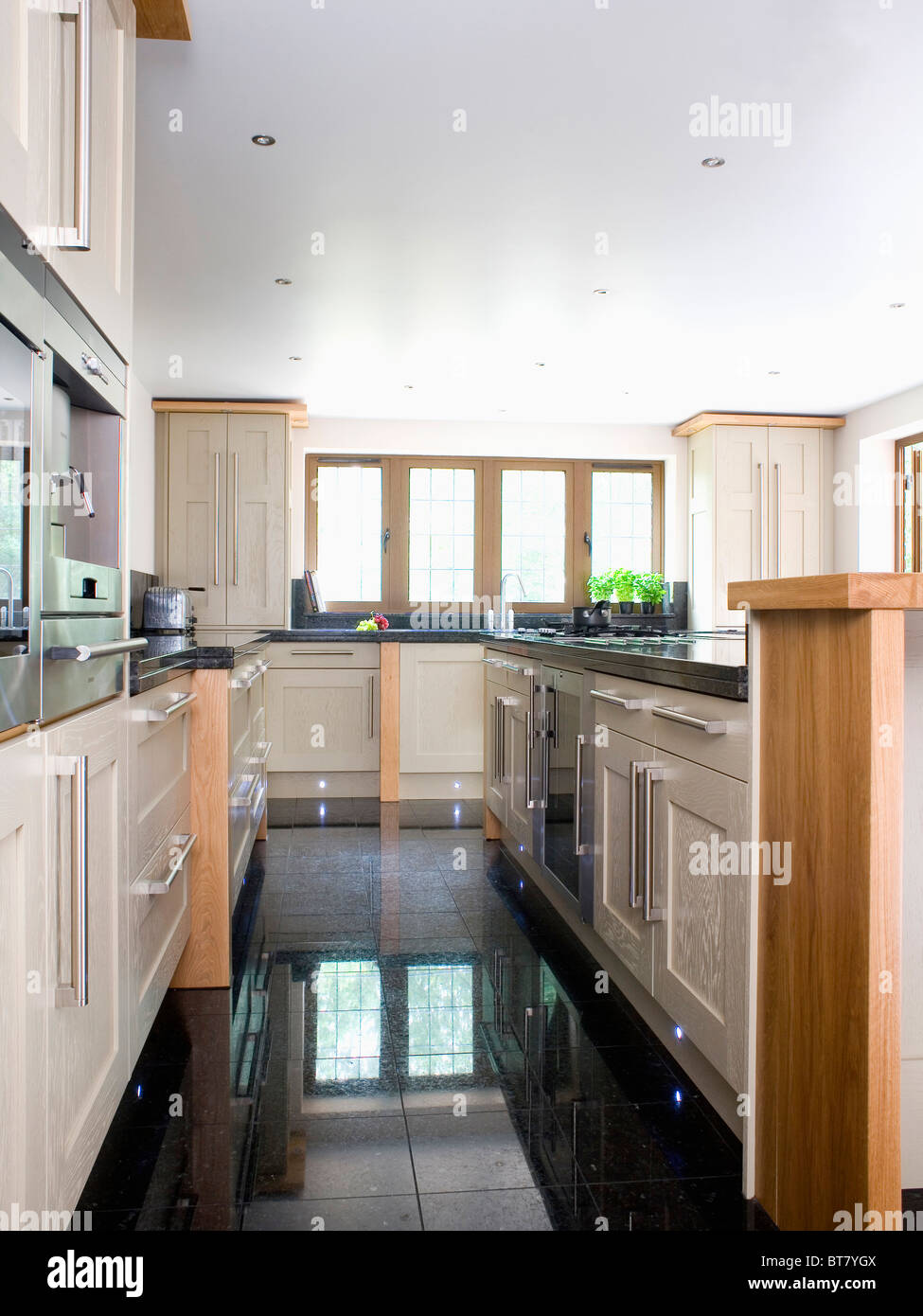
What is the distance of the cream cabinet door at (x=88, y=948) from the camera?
121 cm

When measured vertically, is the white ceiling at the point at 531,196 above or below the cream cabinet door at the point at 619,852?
above

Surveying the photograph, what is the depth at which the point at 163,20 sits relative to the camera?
2.12 metres

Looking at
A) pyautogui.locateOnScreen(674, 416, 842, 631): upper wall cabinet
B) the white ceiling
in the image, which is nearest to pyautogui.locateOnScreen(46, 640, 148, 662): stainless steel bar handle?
the white ceiling

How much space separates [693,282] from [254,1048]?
10.4 ft

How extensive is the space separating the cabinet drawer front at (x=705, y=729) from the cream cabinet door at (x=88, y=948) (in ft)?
3.21

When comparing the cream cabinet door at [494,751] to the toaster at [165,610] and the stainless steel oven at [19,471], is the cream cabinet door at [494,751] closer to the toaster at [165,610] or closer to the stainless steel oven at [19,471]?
the toaster at [165,610]

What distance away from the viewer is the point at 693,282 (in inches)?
152

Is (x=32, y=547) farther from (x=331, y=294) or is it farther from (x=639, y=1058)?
(x=331, y=294)

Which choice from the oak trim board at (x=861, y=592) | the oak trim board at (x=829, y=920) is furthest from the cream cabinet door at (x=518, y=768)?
the oak trim board at (x=861, y=592)

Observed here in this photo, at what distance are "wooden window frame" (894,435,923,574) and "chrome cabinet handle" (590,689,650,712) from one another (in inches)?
155

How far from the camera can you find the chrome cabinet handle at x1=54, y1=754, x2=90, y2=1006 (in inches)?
48.3

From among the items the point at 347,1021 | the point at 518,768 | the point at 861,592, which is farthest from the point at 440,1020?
the point at 861,592

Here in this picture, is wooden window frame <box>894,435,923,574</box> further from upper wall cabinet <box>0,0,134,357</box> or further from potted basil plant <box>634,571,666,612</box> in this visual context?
upper wall cabinet <box>0,0,134,357</box>
